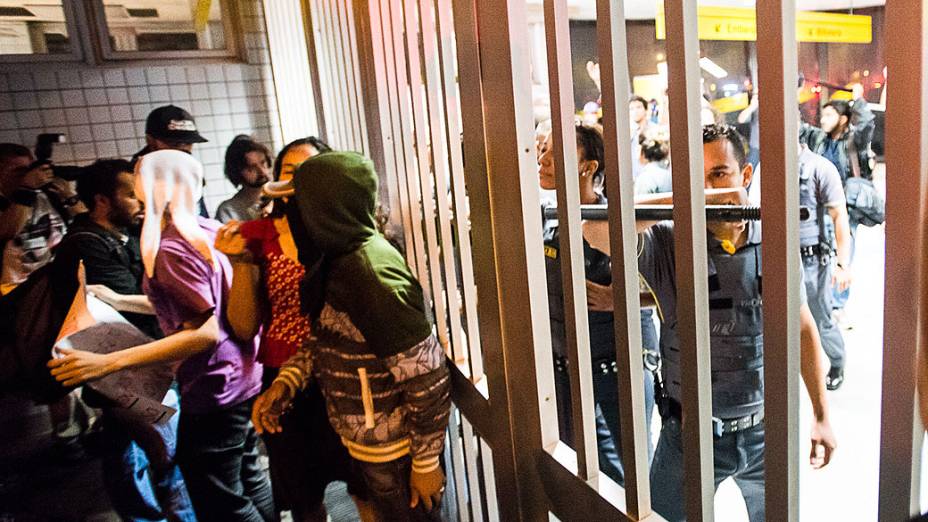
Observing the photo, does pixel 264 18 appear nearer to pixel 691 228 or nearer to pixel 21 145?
pixel 21 145

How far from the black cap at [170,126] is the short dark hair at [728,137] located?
203 cm

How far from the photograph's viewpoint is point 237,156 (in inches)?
109

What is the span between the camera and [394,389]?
157cm

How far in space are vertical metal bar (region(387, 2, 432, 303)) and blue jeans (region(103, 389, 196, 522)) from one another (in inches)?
50.1

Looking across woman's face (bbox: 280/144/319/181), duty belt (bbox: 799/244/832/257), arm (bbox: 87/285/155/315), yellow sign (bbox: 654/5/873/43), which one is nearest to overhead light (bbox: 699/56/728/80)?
yellow sign (bbox: 654/5/873/43)

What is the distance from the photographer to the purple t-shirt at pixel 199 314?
2143mm

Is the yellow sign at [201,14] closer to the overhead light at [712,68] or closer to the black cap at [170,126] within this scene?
the black cap at [170,126]

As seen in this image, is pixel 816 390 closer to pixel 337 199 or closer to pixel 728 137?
pixel 728 137

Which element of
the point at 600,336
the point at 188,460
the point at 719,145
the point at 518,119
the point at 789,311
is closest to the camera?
the point at 789,311

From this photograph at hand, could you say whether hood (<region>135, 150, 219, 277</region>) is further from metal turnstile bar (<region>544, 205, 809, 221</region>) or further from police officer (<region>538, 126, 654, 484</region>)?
metal turnstile bar (<region>544, 205, 809, 221</region>)

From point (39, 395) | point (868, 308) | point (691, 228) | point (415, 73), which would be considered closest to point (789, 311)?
point (691, 228)

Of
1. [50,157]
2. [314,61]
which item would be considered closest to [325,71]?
[314,61]

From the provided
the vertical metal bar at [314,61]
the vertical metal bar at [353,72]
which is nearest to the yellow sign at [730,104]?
the vertical metal bar at [314,61]

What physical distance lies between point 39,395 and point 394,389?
70.2 inches
